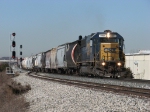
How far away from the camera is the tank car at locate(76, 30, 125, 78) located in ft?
74.3

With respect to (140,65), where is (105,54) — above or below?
above

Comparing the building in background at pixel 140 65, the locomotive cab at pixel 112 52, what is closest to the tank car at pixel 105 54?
the locomotive cab at pixel 112 52

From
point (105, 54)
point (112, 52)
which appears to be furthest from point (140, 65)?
point (105, 54)

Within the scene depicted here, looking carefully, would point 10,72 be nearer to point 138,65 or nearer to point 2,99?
point 138,65

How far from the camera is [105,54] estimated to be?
23.2m

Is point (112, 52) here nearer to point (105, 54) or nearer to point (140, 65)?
point (105, 54)

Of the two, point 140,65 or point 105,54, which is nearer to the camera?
point 105,54

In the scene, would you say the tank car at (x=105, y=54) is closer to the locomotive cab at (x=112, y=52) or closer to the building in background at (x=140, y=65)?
the locomotive cab at (x=112, y=52)

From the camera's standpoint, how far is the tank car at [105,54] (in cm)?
2266

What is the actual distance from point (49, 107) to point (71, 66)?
18901 millimetres

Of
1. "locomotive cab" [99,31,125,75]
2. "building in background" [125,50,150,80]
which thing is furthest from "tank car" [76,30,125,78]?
"building in background" [125,50,150,80]

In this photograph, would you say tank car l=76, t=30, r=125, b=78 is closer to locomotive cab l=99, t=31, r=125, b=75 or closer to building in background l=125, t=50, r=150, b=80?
locomotive cab l=99, t=31, r=125, b=75

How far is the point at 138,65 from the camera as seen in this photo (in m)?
38.7

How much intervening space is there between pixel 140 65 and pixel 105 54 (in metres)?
16.1
